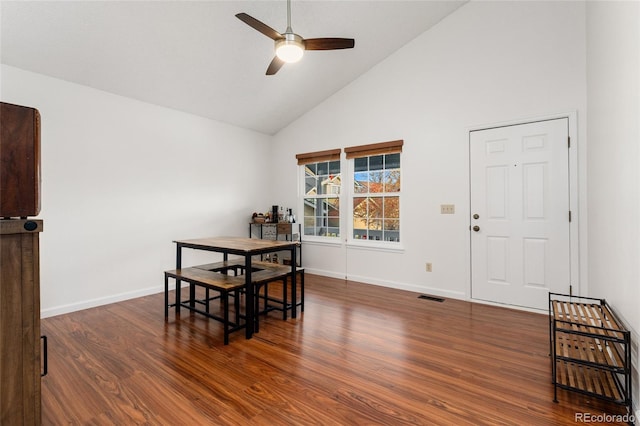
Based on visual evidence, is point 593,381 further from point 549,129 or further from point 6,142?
point 6,142

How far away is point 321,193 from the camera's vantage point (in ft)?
17.6

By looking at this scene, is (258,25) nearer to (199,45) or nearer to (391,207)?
(199,45)

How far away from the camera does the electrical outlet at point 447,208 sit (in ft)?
12.8

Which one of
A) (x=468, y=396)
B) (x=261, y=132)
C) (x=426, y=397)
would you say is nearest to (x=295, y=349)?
(x=426, y=397)

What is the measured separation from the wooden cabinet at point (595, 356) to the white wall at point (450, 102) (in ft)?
5.61

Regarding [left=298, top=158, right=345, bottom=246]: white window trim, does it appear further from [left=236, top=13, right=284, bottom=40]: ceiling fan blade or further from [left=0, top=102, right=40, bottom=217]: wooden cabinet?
[left=0, top=102, right=40, bottom=217]: wooden cabinet

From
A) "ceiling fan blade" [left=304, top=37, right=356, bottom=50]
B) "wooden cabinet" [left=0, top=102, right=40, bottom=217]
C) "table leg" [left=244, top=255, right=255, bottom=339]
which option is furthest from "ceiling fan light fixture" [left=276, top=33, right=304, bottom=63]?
"wooden cabinet" [left=0, top=102, right=40, bottom=217]

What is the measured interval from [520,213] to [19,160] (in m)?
4.09

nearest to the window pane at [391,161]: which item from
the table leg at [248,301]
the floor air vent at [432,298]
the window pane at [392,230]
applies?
the window pane at [392,230]

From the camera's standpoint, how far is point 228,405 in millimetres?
1825

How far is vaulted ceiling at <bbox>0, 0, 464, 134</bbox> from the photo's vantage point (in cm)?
280

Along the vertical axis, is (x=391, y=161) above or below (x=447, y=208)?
above

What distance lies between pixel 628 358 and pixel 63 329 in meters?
4.29

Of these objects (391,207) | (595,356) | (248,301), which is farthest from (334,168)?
(595,356)
